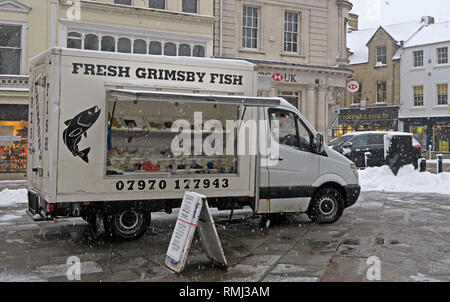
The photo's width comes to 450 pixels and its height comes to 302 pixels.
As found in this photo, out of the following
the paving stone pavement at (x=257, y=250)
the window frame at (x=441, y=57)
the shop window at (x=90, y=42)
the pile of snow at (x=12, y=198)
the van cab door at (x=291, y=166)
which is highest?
the window frame at (x=441, y=57)

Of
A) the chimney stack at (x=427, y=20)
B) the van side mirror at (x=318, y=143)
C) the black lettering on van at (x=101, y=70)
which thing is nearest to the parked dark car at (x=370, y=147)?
the van side mirror at (x=318, y=143)

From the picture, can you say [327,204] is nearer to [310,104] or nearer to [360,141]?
[360,141]

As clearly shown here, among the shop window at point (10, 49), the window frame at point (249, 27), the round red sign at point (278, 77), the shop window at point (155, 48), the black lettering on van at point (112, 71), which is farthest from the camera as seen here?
the window frame at point (249, 27)

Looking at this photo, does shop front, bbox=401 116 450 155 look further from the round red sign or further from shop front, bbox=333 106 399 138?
the round red sign

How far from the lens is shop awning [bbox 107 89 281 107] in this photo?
726 cm

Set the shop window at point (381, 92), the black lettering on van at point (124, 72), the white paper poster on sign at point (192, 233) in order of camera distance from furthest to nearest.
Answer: the shop window at point (381, 92) < the black lettering on van at point (124, 72) < the white paper poster on sign at point (192, 233)

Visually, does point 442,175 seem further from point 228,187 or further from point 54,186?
point 54,186

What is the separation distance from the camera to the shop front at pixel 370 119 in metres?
41.1

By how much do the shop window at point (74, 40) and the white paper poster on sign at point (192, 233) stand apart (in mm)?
14773

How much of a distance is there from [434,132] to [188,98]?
36382mm

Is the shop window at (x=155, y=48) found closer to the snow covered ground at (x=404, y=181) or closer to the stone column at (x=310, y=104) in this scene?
the stone column at (x=310, y=104)

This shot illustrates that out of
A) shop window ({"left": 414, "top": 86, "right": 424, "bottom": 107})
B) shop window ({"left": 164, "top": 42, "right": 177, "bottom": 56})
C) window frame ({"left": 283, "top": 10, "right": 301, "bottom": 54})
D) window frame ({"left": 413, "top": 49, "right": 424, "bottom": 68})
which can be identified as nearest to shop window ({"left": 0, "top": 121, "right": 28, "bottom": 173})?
shop window ({"left": 164, "top": 42, "right": 177, "bottom": 56})

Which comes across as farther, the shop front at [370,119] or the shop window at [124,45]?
the shop front at [370,119]

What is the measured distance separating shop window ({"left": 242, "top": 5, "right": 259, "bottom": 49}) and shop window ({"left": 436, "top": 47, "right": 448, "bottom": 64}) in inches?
847
